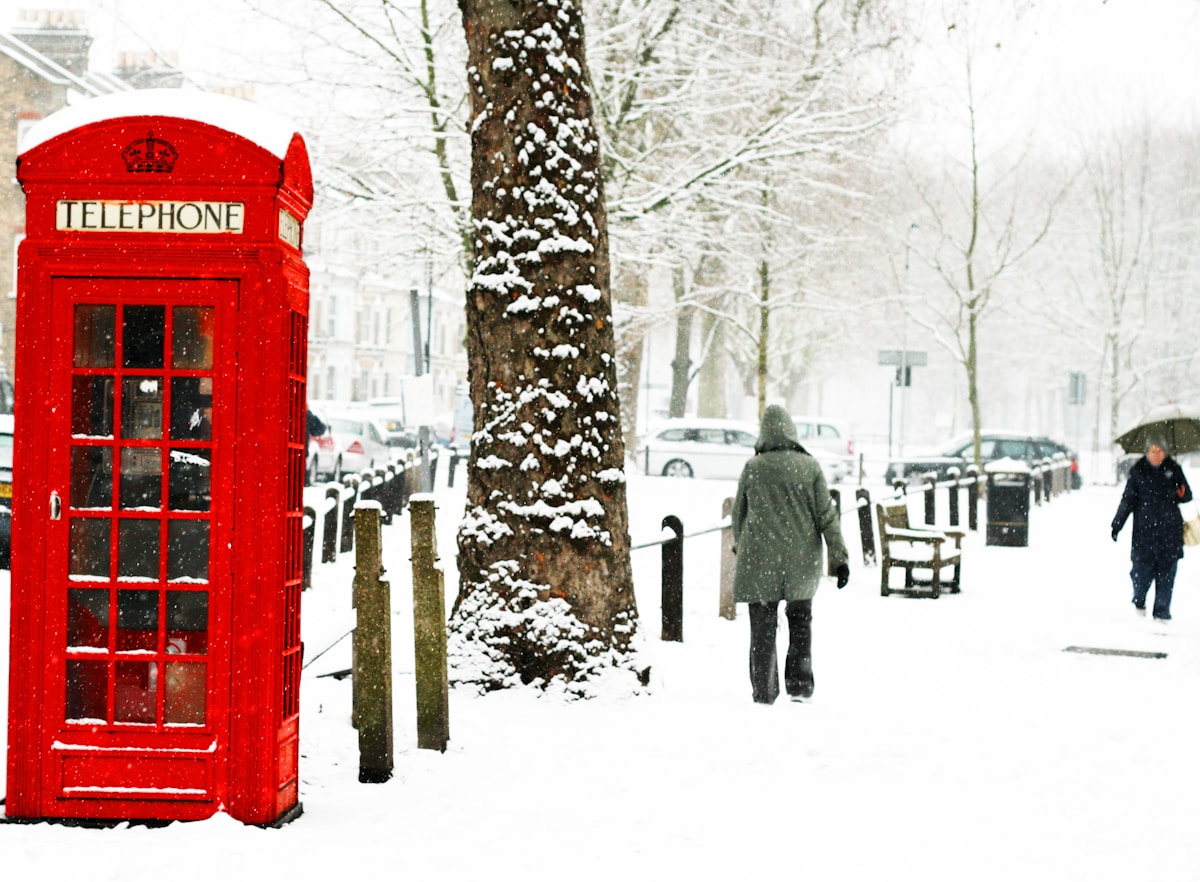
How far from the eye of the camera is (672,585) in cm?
1073

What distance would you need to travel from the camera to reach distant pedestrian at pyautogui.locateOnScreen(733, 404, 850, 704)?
8.52 m

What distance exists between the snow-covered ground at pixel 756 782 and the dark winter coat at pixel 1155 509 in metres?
1.46

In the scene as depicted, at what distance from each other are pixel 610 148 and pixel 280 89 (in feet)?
15.0

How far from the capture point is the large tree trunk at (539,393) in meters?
8.16

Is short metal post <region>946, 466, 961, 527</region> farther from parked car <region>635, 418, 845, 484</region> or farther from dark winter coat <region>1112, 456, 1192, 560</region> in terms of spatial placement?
parked car <region>635, 418, 845, 484</region>

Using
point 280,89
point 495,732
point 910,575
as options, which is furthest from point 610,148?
point 495,732

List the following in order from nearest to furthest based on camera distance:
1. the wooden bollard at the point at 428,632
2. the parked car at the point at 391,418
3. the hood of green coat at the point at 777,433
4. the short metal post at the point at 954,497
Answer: the wooden bollard at the point at 428,632 < the hood of green coat at the point at 777,433 < the short metal post at the point at 954,497 < the parked car at the point at 391,418

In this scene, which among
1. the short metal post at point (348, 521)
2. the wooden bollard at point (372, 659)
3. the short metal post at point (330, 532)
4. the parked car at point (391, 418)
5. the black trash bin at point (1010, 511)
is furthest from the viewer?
the parked car at point (391, 418)

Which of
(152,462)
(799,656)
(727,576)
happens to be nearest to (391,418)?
(727,576)

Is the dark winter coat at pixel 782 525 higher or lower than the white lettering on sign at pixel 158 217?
lower

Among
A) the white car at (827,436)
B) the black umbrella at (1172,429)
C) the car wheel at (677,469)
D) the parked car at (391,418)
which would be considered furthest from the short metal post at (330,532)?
the white car at (827,436)

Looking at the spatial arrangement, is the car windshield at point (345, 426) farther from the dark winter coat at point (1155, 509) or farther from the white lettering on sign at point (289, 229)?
the white lettering on sign at point (289, 229)

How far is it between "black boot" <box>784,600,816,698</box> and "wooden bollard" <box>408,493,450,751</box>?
7.98 ft

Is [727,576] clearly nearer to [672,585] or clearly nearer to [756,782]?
[672,585]
